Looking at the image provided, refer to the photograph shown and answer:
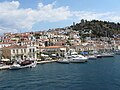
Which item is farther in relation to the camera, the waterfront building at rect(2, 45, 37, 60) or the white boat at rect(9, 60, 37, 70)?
the waterfront building at rect(2, 45, 37, 60)

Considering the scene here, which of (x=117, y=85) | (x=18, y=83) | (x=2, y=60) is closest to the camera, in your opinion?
(x=117, y=85)

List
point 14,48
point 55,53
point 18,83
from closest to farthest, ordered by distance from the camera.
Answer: point 18,83
point 14,48
point 55,53

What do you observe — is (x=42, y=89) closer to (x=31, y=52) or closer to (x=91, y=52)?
(x=31, y=52)

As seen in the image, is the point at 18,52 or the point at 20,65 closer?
the point at 20,65

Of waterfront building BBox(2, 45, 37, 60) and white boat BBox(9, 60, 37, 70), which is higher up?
waterfront building BBox(2, 45, 37, 60)

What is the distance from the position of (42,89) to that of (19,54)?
47818 mm

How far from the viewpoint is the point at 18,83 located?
49.2m

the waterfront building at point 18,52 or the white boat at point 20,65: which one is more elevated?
the waterfront building at point 18,52

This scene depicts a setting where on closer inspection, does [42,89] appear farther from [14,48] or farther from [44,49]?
[44,49]

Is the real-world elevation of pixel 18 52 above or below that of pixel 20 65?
above

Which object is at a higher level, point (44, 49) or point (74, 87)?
point (44, 49)

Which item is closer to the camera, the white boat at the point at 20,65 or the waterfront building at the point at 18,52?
the white boat at the point at 20,65

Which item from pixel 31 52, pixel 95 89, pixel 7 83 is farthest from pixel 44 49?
pixel 95 89

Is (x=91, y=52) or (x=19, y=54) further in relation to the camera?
(x=91, y=52)
